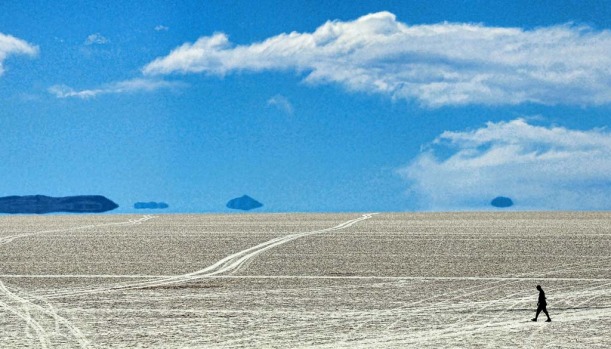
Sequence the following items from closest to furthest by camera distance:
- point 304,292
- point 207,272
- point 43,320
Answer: point 43,320
point 304,292
point 207,272

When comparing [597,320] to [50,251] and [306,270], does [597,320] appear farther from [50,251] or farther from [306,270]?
[50,251]

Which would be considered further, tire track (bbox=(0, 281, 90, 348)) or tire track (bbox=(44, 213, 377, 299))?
tire track (bbox=(44, 213, 377, 299))

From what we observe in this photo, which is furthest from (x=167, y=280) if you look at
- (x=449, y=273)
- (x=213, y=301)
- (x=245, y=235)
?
(x=245, y=235)

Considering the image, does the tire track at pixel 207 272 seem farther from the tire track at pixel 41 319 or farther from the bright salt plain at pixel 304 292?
the tire track at pixel 41 319

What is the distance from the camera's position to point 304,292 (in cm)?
1420

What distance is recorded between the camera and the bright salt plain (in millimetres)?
10125

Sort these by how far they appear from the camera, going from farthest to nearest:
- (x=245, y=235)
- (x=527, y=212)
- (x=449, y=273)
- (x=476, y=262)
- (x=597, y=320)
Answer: (x=527, y=212) < (x=245, y=235) < (x=476, y=262) < (x=449, y=273) < (x=597, y=320)

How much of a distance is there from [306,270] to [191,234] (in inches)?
550

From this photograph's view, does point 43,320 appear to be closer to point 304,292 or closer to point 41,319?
point 41,319

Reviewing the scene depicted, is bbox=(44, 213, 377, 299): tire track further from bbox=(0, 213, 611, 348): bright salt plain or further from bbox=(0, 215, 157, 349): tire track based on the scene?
bbox=(0, 215, 157, 349): tire track

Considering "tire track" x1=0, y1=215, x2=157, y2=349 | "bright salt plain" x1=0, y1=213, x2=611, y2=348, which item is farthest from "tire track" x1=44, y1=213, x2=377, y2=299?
"tire track" x1=0, y1=215, x2=157, y2=349

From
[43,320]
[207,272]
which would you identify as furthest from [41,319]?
[207,272]

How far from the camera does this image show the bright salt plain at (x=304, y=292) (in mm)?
10125

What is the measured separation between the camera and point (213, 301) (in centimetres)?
1322
